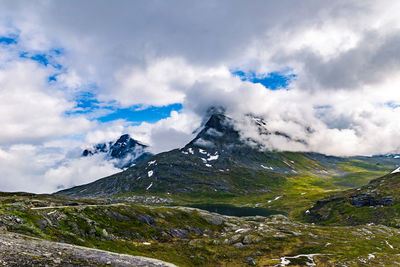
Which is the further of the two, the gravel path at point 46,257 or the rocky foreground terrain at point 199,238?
the rocky foreground terrain at point 199,238

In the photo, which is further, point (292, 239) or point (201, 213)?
point (201, 213)

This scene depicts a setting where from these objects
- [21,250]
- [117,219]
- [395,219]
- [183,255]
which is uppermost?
[21,250]

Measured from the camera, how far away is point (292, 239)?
115125 millimetres

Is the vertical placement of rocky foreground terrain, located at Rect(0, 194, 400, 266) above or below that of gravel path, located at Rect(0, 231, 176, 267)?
below

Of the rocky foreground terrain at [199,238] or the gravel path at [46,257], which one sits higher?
the gravel path at [46,257]

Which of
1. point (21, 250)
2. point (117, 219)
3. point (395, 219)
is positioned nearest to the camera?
point (21, 250)

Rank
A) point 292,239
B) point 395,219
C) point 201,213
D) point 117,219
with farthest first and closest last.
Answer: point 395,219
point 201,213
point 292,239
point 117,219

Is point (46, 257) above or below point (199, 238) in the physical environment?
above

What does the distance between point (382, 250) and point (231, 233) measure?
70519 millimetres

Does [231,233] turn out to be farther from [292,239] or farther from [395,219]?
[395,219]

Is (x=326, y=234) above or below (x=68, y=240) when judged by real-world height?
below

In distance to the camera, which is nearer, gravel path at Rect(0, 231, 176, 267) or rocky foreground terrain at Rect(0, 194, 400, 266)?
gravel path at Rect(0, 231, 176, 267)

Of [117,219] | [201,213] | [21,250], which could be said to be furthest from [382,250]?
[21,250]

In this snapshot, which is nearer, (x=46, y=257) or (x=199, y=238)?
(x=46, y=257)
